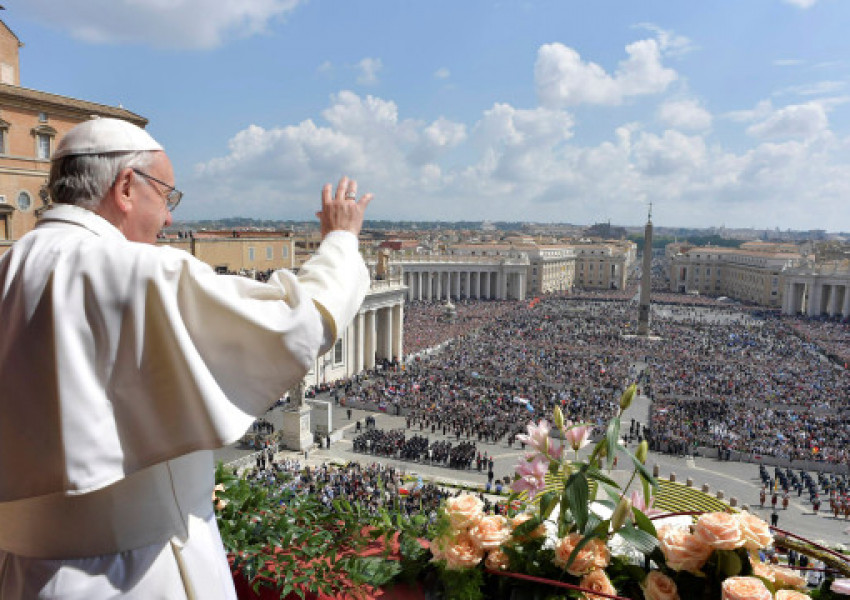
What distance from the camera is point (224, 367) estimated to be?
5.36 feet

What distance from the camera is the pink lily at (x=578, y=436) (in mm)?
2918

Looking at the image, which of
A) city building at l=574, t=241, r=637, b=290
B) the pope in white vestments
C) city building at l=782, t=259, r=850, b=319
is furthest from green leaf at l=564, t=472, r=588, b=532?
city building at l=574, t=241, r=637, b=290

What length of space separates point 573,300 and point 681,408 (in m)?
58.8

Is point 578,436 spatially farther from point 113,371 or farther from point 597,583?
point 113,371

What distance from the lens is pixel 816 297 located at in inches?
3152

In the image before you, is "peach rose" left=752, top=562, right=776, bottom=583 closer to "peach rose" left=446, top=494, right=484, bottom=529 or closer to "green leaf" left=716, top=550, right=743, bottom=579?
"green leaf" left=716, top=550, right=743, bottom=579

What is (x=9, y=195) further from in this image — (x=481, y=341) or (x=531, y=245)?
(x=531, y=245)

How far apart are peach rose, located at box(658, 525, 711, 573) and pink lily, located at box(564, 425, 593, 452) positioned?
583 millimetres

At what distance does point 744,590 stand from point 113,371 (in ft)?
7.21

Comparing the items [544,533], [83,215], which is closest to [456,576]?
[544,533]

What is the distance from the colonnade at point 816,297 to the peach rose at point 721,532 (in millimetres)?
89160

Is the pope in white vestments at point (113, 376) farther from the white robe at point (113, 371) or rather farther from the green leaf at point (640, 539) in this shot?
the green leaf at point (640, 539)

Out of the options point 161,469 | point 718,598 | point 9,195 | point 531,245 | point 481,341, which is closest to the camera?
point 161,469

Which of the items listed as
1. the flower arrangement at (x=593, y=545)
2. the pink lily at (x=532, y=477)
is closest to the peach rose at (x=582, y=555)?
the flower arrangement at (x=593, y=545)
